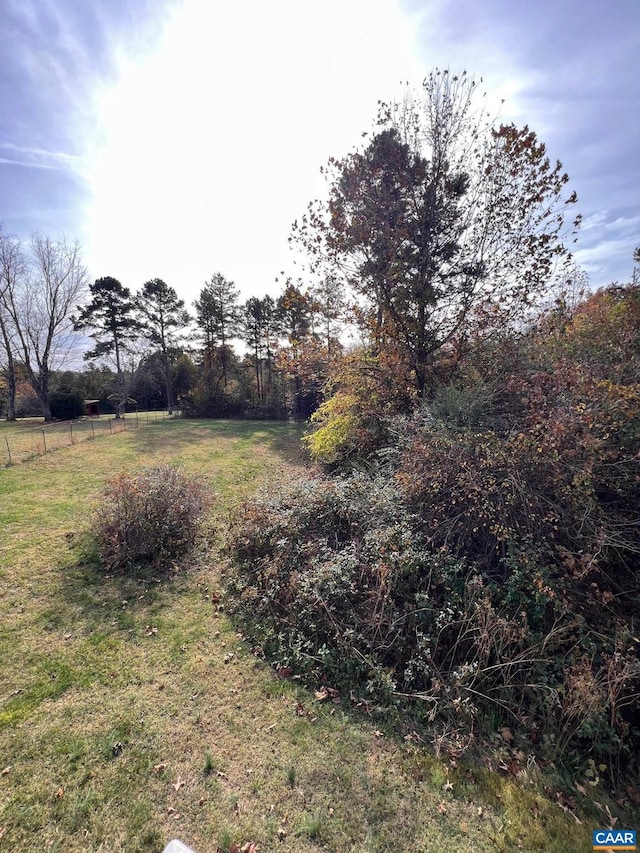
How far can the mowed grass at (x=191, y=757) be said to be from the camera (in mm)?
2055

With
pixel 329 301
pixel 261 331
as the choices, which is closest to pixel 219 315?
pixel 261 331

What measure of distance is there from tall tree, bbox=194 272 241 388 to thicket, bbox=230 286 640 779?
24.1 m

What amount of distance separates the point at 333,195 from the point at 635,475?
7.63 m

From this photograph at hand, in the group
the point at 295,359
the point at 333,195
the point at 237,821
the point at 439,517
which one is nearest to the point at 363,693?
the point at 237,821

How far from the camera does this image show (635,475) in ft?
11.0

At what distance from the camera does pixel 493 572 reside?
3514 mm

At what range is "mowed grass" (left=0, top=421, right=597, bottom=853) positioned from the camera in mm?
2055

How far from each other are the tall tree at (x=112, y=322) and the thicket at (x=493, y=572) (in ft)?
76.2

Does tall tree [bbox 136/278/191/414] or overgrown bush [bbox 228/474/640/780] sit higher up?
tall tree [bbox 136/278/191/414]

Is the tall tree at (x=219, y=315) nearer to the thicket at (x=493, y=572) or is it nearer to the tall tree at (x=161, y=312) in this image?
the tall tree at (x=161, y=312)

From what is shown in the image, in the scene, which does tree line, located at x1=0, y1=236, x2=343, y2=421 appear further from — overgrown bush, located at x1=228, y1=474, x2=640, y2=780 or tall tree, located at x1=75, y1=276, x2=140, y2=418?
overgrown bush, located at x1=228, y1=474, x2=640, y2=780

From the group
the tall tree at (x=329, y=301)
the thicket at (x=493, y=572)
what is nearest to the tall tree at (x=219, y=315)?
the tall tree at (x=329, y=301)

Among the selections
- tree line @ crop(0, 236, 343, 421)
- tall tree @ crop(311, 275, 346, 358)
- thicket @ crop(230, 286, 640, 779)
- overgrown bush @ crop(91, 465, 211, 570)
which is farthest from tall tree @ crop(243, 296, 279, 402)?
thicket @ crop(230, 286, 640, 779)

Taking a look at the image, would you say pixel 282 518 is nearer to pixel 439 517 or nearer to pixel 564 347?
pixel 439 517
